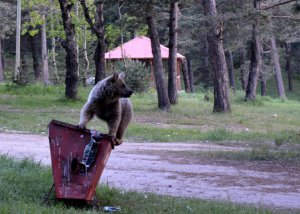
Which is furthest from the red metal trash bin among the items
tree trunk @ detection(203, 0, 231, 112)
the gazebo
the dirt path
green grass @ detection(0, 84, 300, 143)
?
the gazebo

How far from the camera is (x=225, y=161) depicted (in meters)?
13.7

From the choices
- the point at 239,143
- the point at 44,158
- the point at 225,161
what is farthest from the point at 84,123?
the point at 239,143

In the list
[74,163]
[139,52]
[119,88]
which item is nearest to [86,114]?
[119,88]

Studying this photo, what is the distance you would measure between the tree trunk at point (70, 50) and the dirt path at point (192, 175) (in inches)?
500

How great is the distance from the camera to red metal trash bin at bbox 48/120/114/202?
26.0 feet

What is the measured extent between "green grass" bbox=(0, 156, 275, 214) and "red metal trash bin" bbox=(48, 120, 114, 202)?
0.74ft

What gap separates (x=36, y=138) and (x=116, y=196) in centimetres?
834

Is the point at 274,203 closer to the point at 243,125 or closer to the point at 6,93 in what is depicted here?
the point at 243,125

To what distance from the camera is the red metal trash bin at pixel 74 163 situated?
793 cm

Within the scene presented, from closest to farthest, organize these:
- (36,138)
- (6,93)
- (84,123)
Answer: (84,123) < (36,138) < (6,93)

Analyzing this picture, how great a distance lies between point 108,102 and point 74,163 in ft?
3.38


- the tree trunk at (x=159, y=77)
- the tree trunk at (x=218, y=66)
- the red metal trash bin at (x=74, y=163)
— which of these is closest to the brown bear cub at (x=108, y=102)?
the red metal trash bin at (x=74, y=163)

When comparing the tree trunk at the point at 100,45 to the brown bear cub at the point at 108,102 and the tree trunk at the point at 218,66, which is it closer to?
the tree trunk at the point at 218,66

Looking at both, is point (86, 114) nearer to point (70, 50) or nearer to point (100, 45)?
point (70, 50)
